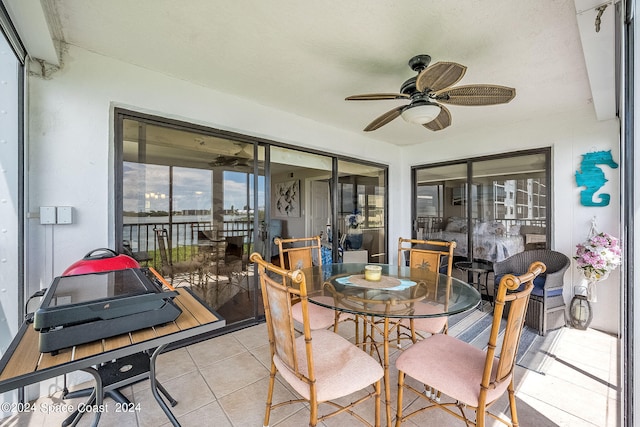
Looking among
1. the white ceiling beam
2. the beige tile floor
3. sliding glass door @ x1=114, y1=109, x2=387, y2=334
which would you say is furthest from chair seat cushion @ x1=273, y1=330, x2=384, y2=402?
the white ceiling beam

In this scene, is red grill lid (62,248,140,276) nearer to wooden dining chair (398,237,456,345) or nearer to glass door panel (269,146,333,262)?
glass door panel (269,146,333,262)

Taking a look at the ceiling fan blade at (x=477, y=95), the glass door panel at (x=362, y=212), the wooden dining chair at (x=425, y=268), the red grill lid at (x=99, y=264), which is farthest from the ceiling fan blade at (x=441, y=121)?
the red grill lid at (x=99, y=264)

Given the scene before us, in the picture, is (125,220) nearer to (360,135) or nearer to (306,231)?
(306,231)

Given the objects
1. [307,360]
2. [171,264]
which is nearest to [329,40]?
[307,360]

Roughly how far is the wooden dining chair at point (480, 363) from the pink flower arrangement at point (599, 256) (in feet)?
7.67

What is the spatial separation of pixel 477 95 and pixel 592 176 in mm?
2325

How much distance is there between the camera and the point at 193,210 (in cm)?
274

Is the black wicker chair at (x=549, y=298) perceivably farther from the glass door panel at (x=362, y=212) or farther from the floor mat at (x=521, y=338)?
the glass door panel at (x=362, y=212)

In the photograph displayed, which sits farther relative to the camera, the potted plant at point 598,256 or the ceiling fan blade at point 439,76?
the potted plant at point 598,256

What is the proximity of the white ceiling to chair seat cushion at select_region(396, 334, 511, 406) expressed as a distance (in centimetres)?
200

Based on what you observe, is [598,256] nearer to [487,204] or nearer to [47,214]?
[487,204]

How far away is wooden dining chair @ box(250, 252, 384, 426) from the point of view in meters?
1.24

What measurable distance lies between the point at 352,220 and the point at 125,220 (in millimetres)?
3078

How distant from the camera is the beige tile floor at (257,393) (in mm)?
1687
